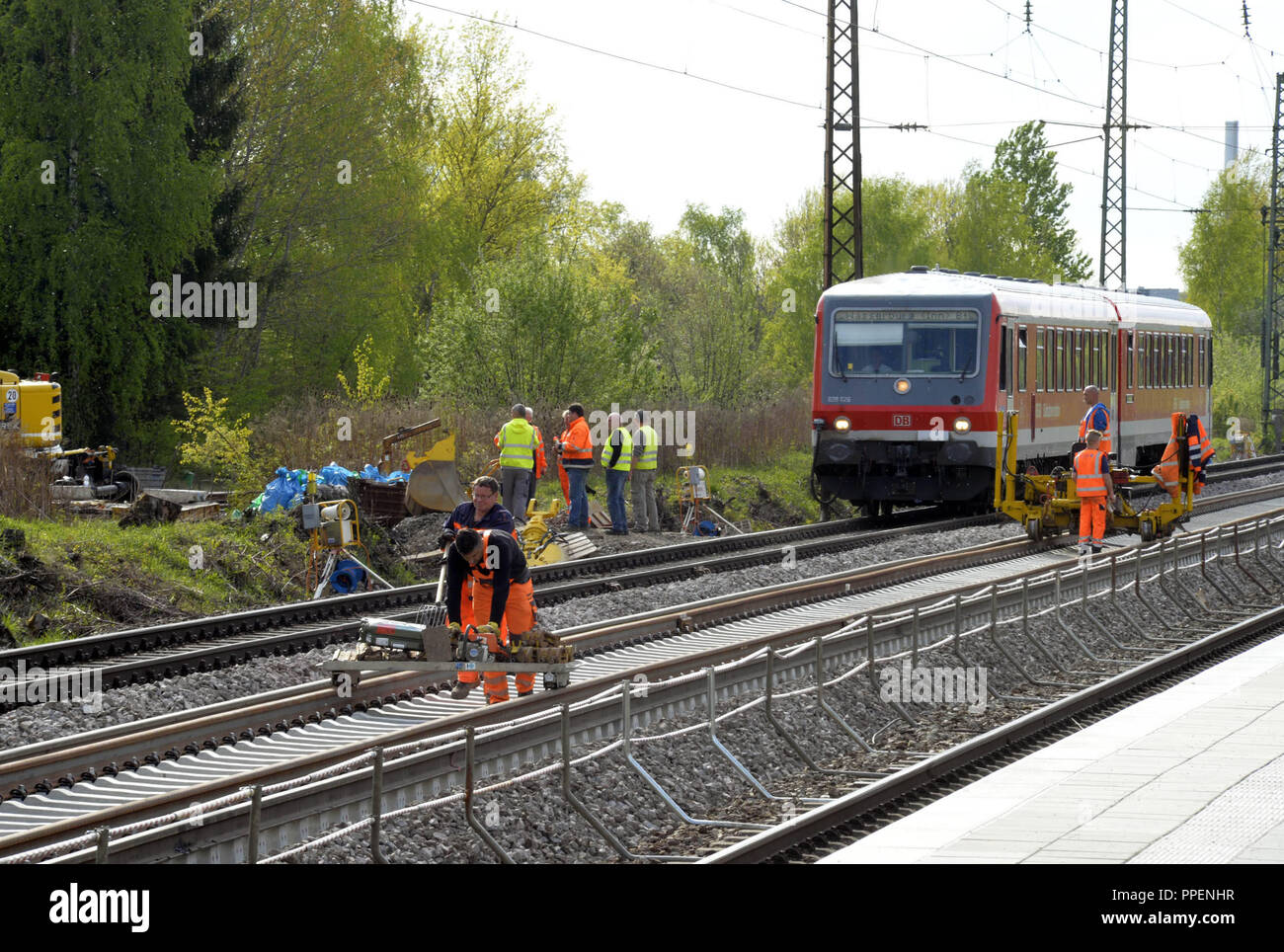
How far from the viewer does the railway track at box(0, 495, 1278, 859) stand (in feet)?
25.7

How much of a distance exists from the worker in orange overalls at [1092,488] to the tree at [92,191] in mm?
19918

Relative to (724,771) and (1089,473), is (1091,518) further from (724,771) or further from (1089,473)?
(724,771)

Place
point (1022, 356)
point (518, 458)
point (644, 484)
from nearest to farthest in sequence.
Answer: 1. point (518, 458)
2. point (1022, 356)
3. point (644, 484)

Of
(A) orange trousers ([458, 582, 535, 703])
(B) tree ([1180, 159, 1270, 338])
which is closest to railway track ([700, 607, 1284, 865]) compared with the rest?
(A) orange trousers ([458, 582, 535, 703])

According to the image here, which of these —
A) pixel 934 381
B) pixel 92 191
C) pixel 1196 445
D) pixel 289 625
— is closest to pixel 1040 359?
pixel 934 381

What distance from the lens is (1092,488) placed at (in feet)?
64.3

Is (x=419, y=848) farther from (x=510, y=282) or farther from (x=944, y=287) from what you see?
(x=510, y=282)

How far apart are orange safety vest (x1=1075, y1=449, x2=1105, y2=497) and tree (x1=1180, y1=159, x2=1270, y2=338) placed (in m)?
67.0

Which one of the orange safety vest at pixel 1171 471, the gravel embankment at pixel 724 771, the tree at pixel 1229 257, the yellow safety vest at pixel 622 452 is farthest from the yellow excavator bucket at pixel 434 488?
the tree at pixel 1229 257

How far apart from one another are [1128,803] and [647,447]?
16311 mm

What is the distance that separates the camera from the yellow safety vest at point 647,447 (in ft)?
78.3

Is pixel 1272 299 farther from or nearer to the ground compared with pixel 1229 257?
nearer to the ground

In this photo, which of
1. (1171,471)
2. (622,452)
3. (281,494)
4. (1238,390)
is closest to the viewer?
(281,494)
